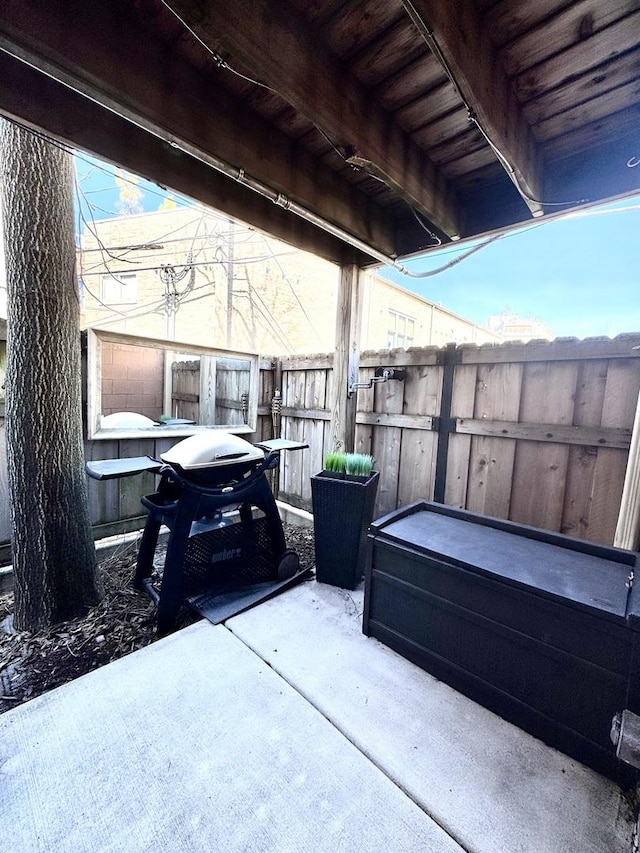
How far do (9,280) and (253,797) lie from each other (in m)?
2.44

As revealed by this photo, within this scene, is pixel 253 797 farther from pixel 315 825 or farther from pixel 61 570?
pixel 61 570

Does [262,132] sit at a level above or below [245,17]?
above

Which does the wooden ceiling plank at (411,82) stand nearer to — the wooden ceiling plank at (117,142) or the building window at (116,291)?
the wooden ceiling plank at (117,142)

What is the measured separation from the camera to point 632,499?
1782 millimetres

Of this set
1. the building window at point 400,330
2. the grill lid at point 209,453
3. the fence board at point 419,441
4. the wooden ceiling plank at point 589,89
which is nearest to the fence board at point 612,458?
the fence board at point 419,441

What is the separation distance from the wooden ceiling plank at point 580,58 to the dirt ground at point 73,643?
114 inches

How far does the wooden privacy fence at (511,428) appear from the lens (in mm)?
1968

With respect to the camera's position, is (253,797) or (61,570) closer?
(253,797)

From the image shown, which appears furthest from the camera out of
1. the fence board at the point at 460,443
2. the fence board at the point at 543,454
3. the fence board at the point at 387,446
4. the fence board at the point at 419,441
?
the fence board at the point at 387,446

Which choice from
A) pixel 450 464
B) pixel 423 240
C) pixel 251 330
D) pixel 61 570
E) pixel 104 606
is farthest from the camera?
pixel 251 330

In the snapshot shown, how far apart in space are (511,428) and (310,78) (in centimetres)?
201

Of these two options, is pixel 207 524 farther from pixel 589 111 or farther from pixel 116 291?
pixel 116 291

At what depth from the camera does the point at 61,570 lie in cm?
199

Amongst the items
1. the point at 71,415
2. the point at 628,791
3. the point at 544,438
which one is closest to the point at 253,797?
the point at 628,791
